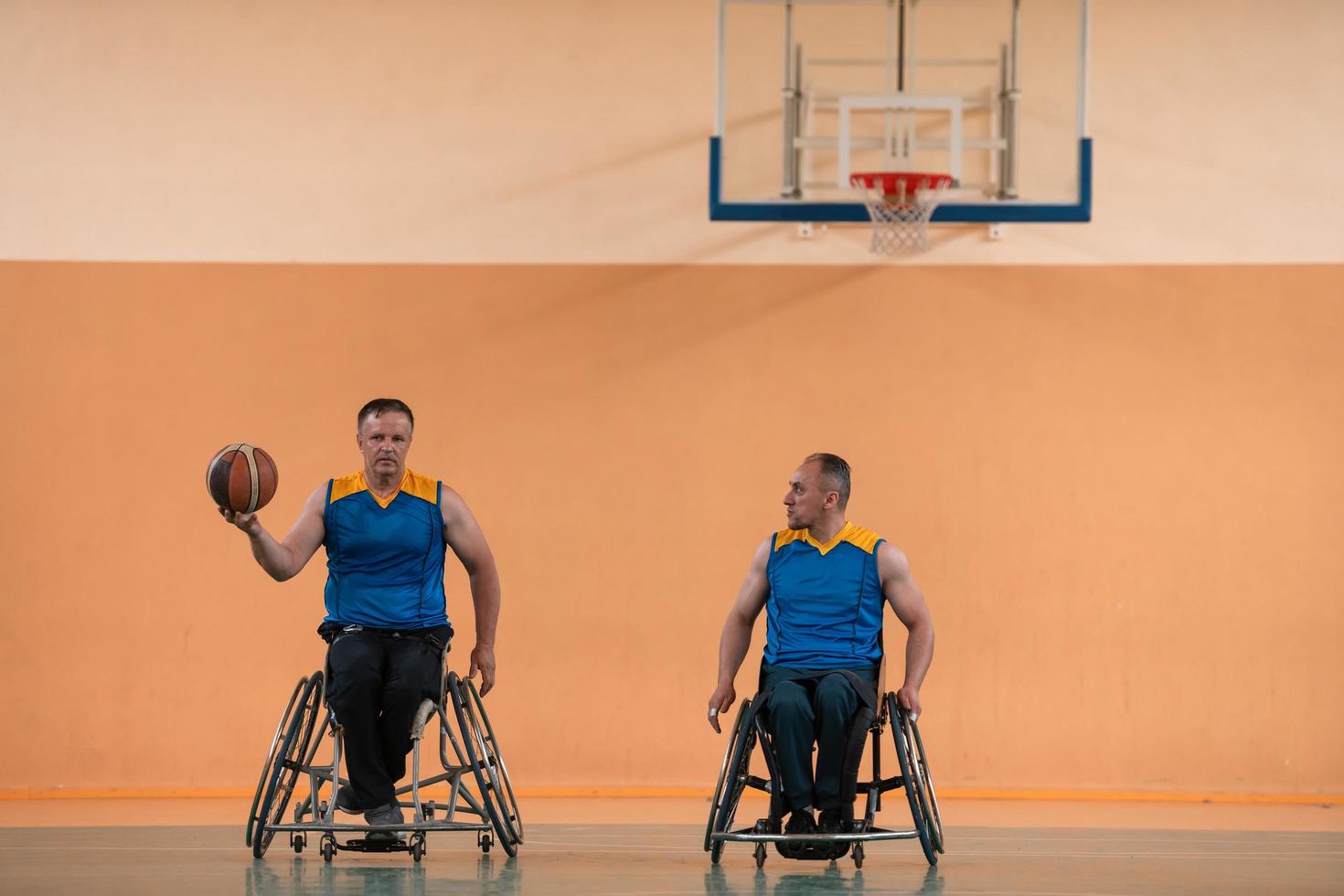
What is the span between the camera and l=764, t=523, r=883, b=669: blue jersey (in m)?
4.53

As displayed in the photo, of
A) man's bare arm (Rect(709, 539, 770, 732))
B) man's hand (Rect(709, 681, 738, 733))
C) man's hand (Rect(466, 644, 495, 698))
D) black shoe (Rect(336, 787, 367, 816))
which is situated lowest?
black shoe (Rect(336, 787, 367, 816))

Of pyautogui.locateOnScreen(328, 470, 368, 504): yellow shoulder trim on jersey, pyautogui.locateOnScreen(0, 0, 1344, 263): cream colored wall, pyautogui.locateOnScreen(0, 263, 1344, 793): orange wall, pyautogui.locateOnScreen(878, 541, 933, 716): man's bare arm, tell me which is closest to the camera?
pyautogui.locateOnScreen(878, 541, 933, 716): man's bare arm

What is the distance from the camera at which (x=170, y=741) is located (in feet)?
21.0

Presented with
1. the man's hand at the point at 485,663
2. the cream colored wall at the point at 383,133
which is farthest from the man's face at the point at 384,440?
the cream colored wall at the point at 383,133

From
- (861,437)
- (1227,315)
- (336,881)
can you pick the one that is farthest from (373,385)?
(1227,315)

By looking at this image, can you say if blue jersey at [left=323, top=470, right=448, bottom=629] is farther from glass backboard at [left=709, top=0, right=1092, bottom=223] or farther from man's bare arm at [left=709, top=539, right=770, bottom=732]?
glass backboard at [left=709, top=0, right=1092, bottom=223]

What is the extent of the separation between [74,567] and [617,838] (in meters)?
2.64

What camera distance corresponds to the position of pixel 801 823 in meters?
4.34

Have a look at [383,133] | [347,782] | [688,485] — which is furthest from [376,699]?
[383,133]

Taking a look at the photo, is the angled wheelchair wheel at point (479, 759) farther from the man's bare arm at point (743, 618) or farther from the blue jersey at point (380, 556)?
the man's bare arm at point (743, 618)

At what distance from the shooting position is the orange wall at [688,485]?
6348mm

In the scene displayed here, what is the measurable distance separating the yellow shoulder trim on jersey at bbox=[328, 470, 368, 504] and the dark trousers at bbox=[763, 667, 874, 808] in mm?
1328

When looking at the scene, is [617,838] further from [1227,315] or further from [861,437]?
[1227,315]

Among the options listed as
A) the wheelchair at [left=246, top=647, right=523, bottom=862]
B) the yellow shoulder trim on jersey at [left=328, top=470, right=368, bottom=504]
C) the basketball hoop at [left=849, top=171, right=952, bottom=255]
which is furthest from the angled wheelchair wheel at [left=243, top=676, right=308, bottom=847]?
the basketball hoop at [left=849, top=171, right=952, bottom=255]
